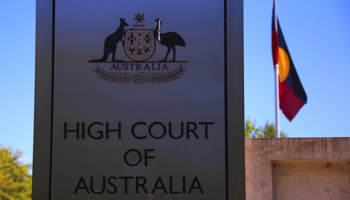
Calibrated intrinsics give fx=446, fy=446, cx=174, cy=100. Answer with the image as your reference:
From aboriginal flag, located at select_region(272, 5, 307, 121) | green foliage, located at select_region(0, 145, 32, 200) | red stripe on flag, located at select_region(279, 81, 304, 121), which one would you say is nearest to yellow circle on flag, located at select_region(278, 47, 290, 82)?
aboriginal flag, located at select_region(272, 5, 307, 121)

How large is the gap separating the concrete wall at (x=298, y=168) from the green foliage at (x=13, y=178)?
26.7m

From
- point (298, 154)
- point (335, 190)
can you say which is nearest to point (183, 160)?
point (298, 154)

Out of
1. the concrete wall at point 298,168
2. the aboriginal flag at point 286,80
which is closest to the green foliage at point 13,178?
the aboriginal flag at point 286,80

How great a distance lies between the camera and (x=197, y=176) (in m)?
3.18

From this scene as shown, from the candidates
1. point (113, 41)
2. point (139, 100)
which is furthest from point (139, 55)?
point (139, 100)

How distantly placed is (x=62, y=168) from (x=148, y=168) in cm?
62

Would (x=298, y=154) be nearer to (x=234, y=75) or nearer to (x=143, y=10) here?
(x=234, y=75)

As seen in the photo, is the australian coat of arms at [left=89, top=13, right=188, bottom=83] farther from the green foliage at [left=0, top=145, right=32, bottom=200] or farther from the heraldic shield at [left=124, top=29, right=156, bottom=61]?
the green foliage at [left=0, top=145, right=32, bottom=200]

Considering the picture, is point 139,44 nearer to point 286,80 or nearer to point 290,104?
point 290,104

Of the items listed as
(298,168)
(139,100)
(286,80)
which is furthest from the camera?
(286,80)

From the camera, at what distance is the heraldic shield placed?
10.9 feet

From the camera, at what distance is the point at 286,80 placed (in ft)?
42.5

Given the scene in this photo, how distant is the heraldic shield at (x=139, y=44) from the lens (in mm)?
3311

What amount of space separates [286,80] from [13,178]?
2338 centimetres
